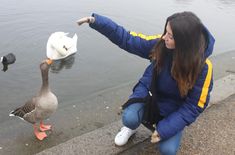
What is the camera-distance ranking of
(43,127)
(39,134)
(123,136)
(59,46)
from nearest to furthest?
(123,136) < (39,134) < (43,127) < (59,46)

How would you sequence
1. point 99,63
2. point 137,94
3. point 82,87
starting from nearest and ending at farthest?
point 137,94, point 82,87, point 99,63

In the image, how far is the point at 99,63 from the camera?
7.77 metres

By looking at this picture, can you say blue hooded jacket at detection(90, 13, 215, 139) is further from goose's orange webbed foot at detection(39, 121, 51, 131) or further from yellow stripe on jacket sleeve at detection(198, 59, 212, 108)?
goose's orange webbed foot at detection(39, 121, 51, 131)

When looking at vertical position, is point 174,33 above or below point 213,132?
above

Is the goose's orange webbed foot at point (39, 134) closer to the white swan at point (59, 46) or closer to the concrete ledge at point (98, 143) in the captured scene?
the concrete ledge at point (98, 143)

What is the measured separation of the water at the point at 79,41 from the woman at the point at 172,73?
1.65 meters

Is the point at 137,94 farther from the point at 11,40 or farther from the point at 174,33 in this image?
the point at 11,40

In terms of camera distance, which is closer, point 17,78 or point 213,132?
point 213,132

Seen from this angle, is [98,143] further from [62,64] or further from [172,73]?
[62,64]

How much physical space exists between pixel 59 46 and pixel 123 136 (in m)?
4.26

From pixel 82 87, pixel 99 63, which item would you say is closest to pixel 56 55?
pixel 99 63

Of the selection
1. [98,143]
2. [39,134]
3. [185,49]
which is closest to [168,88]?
[185,49]

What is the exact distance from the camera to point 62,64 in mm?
7980

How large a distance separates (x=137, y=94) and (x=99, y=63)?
384cm
